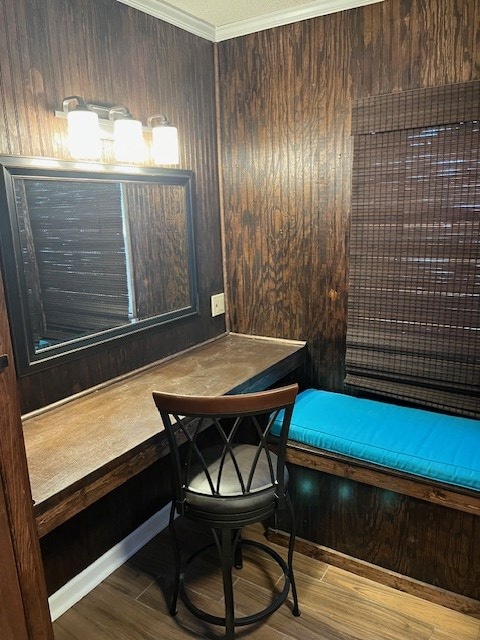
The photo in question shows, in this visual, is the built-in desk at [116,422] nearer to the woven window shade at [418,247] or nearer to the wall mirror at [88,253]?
the wall mirror at [88,253]

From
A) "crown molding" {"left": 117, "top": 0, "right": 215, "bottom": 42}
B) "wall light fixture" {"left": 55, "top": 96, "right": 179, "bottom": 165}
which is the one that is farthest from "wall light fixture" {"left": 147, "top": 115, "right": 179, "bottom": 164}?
"crown molding" {"left": 117, "top": 0, "right": 215, "bottom": 42}

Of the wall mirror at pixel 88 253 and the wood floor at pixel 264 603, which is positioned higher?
the wall mirror at pixel 88 253

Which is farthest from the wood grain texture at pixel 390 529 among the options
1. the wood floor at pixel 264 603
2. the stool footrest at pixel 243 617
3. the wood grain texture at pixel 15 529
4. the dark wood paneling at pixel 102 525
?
the wood grain texture at pixel 15 529

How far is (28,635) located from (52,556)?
690mm

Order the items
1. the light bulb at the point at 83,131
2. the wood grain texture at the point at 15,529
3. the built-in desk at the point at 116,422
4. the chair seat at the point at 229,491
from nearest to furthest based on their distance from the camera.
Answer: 1. the wood grain texture at the point at 15,529
2. the built-in desk at the point at 116,422
3. the chair seat at the point at 229,491
4. the light bulb at the point at 83,131

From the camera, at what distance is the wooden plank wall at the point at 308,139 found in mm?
1973

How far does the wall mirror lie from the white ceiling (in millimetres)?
664

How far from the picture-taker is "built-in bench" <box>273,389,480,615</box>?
1740 mm

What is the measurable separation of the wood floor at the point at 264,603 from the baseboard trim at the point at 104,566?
0.09 ft

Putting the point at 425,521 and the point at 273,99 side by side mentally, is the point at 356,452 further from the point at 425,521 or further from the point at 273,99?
the point at 273,99

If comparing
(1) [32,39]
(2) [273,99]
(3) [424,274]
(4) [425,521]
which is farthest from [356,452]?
(1) [32,39]

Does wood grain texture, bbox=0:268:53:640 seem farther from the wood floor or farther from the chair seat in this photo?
the wood floor

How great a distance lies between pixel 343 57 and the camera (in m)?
2.13

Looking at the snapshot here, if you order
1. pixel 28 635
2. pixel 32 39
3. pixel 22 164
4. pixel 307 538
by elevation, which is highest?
pixel 32 39
